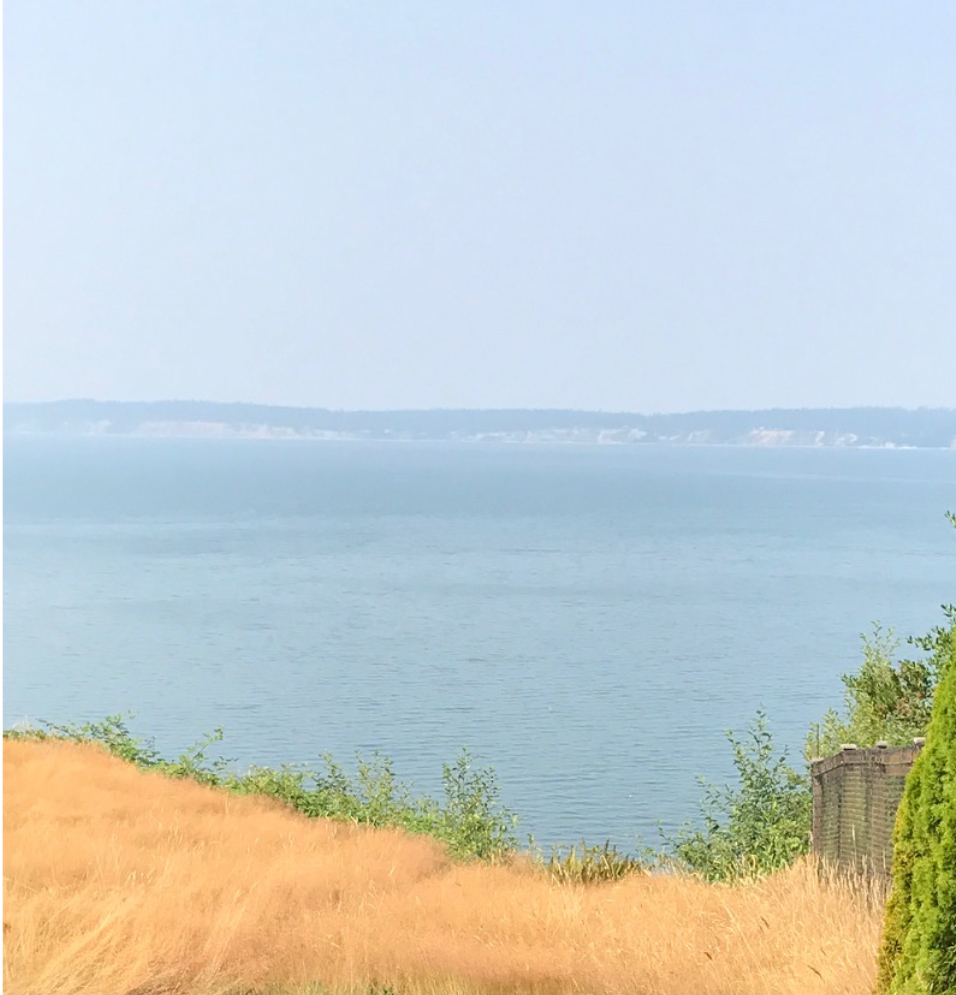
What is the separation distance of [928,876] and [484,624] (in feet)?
162

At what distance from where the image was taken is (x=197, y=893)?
6535 mm

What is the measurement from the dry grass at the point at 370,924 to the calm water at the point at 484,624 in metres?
15.2

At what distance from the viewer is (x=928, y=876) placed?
360 centimetres

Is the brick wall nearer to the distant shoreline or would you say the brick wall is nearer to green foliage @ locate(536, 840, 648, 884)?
green foliage @ locate(536, 840, 648, 884)

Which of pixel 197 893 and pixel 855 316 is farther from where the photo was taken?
pixel 855 316

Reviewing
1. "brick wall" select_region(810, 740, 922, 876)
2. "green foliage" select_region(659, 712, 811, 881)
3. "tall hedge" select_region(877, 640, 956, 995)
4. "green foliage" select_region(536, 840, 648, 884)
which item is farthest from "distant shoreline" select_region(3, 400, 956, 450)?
"tall hedge" select_region(877, 640, 956, 995)

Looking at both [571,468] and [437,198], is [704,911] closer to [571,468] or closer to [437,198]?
[437,198]

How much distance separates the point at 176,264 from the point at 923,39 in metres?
69.8

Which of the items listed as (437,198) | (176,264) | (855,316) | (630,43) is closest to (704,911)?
(630,43)

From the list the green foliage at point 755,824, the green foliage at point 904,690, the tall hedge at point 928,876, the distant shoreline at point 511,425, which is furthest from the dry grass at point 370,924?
the distant shoreline at point 511,425

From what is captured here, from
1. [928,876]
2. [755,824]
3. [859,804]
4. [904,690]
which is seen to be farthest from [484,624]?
[928,876]

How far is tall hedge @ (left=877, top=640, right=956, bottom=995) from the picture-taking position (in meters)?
3.53

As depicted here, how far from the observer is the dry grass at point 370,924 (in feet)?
15.9

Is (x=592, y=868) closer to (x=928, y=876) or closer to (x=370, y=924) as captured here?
(x=370, y=924)
